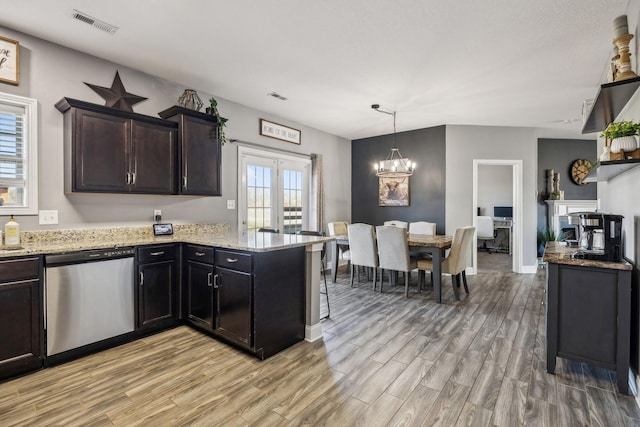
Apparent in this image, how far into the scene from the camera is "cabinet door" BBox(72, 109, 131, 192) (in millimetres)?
2797

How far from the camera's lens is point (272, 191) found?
203 inches

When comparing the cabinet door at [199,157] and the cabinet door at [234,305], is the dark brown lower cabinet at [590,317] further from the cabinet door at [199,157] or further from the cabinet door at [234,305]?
the cabinet door at [199,157]

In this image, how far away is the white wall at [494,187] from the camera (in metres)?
8.51

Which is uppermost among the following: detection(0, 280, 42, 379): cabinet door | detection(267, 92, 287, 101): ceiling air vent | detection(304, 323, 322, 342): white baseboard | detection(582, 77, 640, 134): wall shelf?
detection(267, 92, 287, 101): ceiling air vent

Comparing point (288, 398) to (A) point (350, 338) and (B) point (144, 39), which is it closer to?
(A) point (350, 338)

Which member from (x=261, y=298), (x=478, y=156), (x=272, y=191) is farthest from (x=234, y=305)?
(x=478, y=156)

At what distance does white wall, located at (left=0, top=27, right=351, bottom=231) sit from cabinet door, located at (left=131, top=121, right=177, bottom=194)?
1.04ft

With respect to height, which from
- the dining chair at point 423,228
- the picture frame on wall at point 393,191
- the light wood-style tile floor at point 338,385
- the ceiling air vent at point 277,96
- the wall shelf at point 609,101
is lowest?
the light wood-style tile floor at point 338,385

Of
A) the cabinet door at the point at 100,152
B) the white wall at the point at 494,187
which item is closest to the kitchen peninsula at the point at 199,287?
the cabinet door at the point at 100,152

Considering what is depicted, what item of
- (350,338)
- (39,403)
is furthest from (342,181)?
(39,403)

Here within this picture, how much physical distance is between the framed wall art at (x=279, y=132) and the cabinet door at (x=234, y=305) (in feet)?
9.07

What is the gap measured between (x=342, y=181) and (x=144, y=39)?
179 inches

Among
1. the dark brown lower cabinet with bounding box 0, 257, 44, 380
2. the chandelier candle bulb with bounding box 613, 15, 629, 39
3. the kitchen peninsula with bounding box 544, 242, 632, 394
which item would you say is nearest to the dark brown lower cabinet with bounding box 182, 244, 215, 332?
the dark brown lower cabinet with bounding box 0, 257, 44, 380

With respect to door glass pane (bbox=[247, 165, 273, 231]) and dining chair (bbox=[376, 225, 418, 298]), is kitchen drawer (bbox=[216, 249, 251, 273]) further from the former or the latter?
dining chair (bbox=[376, 225, 418, 298])
